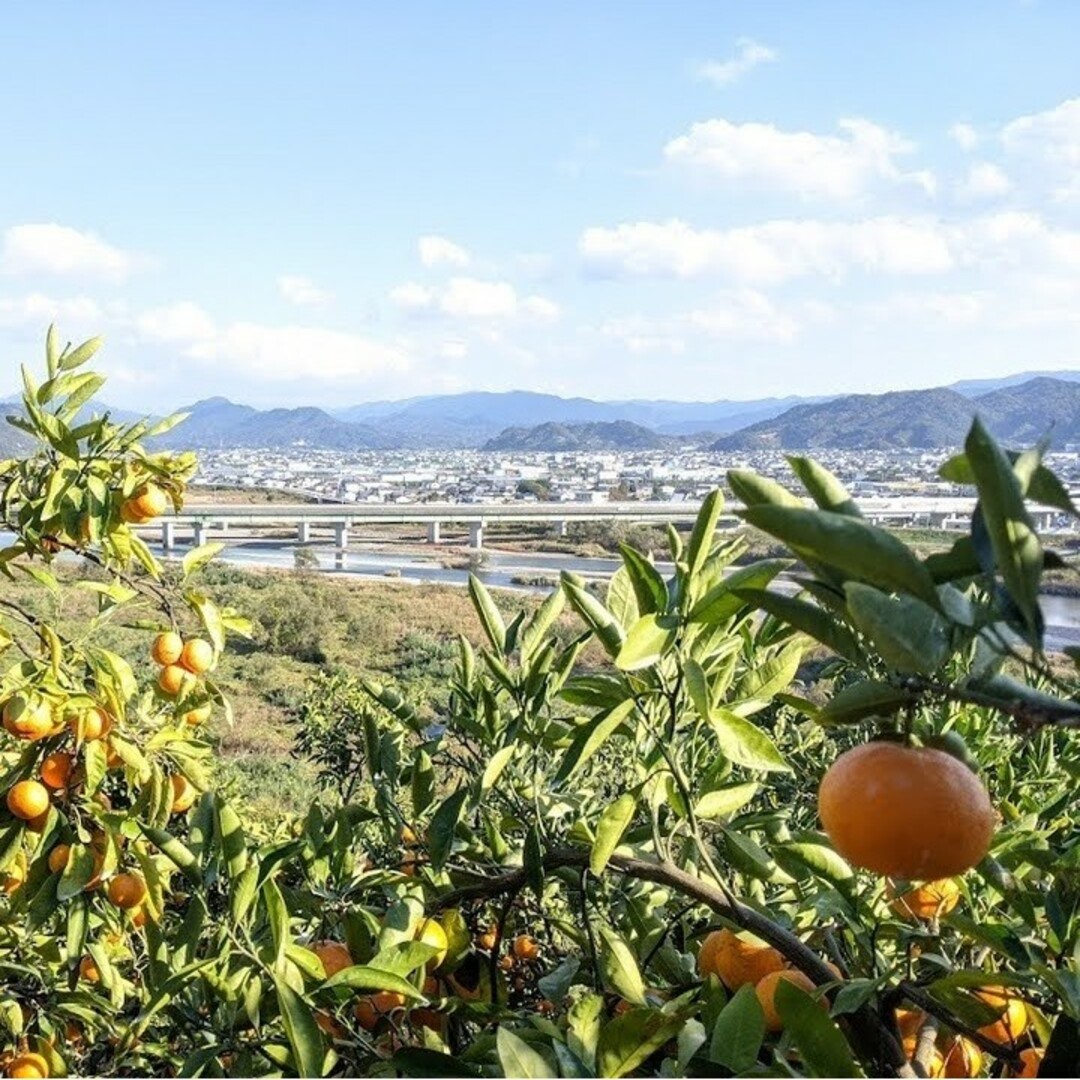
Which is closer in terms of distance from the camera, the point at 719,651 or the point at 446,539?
the point at 719,651

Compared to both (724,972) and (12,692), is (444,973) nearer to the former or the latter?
(724,972)

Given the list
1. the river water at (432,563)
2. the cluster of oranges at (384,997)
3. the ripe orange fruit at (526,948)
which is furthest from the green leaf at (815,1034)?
the river water at (432,563)

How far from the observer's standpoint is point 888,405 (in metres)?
54.3

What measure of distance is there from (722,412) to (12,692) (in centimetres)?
14649

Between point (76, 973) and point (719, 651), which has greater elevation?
point (719, 651)

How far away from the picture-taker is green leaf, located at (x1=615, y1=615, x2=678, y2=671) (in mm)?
727

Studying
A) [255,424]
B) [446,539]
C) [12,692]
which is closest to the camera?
[12,692]

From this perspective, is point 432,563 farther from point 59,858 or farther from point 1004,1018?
point 1004,1018

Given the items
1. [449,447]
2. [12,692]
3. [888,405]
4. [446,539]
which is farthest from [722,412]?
[12,692]

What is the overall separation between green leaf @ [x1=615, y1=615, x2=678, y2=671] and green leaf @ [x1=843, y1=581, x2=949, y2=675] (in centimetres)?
26

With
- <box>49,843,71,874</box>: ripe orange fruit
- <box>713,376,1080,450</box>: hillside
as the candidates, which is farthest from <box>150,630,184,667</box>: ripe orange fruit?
<box>713,376,1080,450</box>: hillside

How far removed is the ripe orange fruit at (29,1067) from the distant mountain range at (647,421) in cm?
76

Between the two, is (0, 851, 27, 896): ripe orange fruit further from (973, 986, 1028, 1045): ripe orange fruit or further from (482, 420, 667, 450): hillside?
(482, 420, 667, 450): hillside

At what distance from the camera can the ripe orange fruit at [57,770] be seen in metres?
1.34
